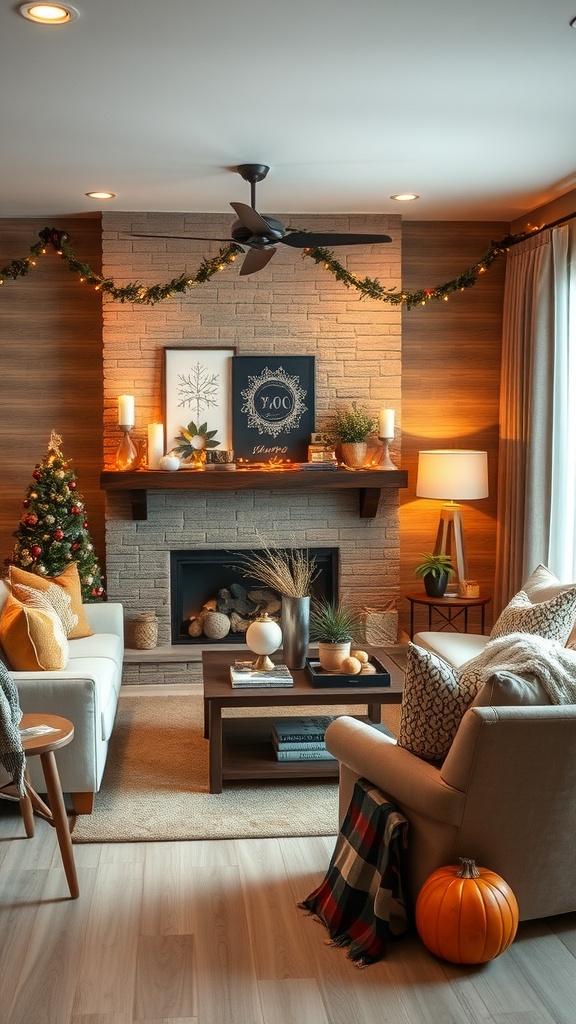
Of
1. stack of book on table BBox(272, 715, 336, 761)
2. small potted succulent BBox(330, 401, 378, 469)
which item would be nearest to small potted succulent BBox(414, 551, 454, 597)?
small potted succulent BBox(330, 401, 378, 469)

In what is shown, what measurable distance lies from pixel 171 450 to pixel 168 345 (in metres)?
0.65

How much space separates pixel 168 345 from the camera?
20.2ft

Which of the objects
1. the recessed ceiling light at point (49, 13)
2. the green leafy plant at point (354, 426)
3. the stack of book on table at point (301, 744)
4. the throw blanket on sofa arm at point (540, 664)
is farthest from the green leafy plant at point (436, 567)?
the recessed ceiling light at point (49, 13)

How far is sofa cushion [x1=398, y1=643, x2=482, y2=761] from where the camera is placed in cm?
296

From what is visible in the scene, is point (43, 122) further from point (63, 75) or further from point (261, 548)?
point (261, 548)

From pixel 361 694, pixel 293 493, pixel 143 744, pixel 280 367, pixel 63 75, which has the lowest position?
pixel 143 744

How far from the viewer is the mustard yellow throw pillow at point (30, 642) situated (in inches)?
161

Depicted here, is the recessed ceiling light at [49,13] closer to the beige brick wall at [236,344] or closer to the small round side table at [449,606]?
the beige brick wall at [236,344]

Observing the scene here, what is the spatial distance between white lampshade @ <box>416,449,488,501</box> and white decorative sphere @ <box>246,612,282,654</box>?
1826 mm

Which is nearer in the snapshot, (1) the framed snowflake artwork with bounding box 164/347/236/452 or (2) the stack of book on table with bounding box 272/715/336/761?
(2) the stack of book on table with bounding box 272/715/336/761

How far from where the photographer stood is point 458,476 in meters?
5.91

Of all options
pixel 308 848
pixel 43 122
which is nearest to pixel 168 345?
pixel 43 122

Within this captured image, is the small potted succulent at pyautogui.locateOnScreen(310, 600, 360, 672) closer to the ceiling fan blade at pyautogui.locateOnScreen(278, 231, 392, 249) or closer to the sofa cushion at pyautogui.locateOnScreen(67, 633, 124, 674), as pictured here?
the sofa cushion at pyautogui.locateOnScreen(67, 633, 124, 674)

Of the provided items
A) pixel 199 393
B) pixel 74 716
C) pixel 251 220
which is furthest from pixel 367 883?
pixel 199 393
